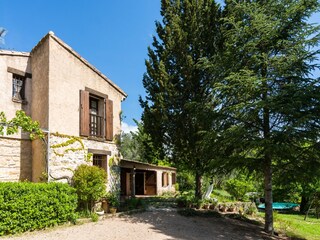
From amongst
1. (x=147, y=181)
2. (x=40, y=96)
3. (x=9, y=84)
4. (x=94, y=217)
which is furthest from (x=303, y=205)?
(x=9, y=84)

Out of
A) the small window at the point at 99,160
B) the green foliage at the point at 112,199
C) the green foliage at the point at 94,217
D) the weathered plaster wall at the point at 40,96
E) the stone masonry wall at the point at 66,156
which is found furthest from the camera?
the small window at the point at 99,160

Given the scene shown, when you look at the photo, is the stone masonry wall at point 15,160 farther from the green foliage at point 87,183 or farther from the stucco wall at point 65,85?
the green foliage at point 87,183

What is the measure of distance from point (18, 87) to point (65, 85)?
2.55m

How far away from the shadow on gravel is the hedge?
2.94 meters

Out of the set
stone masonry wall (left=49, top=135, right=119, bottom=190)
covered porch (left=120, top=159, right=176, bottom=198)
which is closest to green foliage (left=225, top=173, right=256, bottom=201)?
covered porch (left=120, top=159, right=176, bottom=198)

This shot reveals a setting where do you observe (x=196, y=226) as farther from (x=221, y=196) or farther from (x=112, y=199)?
(x=221, y=196)

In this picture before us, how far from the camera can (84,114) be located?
1444 centimetres

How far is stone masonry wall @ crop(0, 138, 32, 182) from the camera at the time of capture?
12.7 m

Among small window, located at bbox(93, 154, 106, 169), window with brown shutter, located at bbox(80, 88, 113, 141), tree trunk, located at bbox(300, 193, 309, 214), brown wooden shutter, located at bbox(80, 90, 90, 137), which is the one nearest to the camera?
brown wooden shutter, located at bbox(80, 90, 90, 137)

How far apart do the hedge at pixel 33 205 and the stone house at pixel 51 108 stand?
1.40 m

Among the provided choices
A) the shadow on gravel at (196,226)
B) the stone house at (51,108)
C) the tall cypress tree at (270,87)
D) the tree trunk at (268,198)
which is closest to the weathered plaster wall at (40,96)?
the stone house at (51,108)

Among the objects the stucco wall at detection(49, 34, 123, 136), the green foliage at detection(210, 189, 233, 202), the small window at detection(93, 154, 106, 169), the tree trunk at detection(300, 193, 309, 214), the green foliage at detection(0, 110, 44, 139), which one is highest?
the stucco wall at detection(49, 34, 123, 136)

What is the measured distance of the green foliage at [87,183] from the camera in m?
12.7

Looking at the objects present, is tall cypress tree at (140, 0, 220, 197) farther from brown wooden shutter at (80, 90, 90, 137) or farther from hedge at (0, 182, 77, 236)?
hedge at (0, 182, 77, 236)
